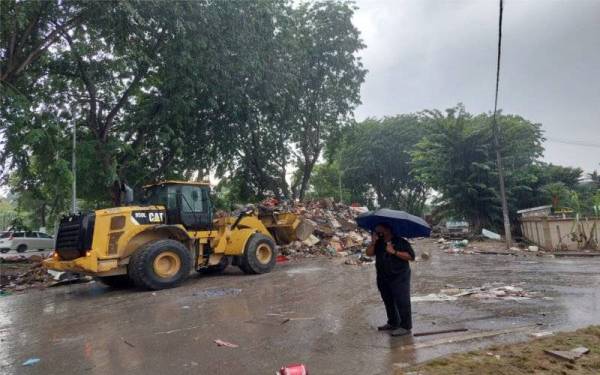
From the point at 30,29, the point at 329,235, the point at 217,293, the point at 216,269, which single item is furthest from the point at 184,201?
the point at 329,235

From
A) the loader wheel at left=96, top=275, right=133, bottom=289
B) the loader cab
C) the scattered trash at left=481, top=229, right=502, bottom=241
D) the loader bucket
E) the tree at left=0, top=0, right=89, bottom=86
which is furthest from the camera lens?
the scattered trash at left=481, top=229, right=502, bottom=241

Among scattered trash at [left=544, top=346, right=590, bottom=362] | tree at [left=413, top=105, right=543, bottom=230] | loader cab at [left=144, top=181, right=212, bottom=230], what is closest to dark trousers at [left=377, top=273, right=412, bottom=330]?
scattered trash at [left=544, top=346, right=590, bottom=362]

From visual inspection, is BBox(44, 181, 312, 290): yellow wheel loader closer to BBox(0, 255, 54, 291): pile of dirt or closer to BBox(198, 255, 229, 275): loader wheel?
BBox(198, 255, 229, 275): loader wheel

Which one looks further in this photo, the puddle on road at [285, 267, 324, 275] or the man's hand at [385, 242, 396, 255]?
the puddle on road at [285, 267, 324, 275]

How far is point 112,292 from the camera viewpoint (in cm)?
1093

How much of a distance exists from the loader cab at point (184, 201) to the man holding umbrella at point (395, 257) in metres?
6.81

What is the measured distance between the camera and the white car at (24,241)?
25.9 meters

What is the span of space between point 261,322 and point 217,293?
10.8 ft

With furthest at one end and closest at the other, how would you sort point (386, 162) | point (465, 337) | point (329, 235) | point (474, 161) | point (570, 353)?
1. point (386, 162)
2. point (474, 161)
3. point (329, 235)
4. point (465, 337)
5. point (570, 353)

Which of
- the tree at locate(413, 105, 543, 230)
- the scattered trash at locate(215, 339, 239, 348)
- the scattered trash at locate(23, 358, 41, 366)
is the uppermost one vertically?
the tree at locate(413, 105, 543, 230)

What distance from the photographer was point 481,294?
26.7 feet

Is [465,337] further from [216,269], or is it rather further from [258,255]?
[216,269]

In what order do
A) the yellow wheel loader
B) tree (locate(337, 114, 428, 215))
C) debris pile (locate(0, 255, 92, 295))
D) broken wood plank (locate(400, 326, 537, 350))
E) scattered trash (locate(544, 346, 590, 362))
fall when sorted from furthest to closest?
tree (locate(337, 114, 428, 215)) → debris pile (locate(0, 255, 92, 295)) → the yellow wheel loader → broken wood plank (locate(400, 326, 537, 350)) → scattered trash (locate(544, 346, 590, 362))

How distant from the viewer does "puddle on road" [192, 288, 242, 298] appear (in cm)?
953
